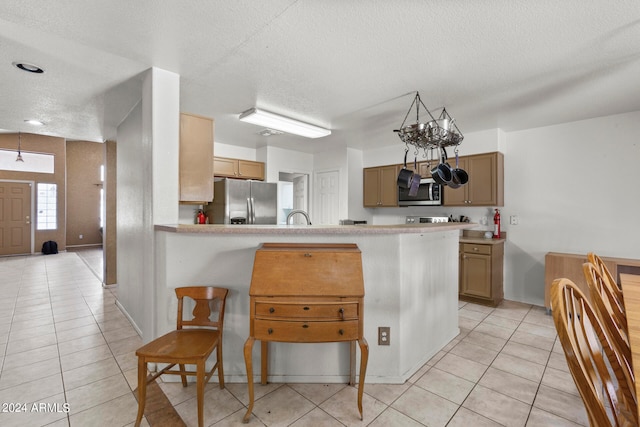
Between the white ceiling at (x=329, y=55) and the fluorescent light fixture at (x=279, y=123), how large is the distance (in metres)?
0.09

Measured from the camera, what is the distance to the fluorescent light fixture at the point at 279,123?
3297mm

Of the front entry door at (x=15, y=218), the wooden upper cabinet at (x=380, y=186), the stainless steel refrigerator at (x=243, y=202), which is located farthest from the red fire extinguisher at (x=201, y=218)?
the front entry door at (x=15, y=218)

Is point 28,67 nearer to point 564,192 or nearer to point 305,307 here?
point 305,307

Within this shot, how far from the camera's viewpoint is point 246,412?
1785 millimetres

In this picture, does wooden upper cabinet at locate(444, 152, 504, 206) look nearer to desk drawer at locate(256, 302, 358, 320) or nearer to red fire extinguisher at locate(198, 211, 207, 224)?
desk drawer at locate(256, 302, 358, 320)

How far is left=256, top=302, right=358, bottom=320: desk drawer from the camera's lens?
67.1 inches

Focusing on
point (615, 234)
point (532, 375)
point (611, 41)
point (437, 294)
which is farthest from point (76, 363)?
point (615, 234)

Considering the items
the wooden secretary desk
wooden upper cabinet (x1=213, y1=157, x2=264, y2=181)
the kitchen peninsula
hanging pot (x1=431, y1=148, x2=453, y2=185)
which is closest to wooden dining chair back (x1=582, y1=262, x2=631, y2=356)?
the kitchen peninsula

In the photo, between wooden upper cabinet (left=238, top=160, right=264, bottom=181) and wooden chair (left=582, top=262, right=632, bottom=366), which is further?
wooden upper cabinet (left=238, top=160, right=264, bottom=181)

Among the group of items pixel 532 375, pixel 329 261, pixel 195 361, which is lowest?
pixel 532 375

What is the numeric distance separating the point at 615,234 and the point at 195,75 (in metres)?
4.92

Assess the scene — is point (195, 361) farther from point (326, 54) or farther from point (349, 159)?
point (349, 159)

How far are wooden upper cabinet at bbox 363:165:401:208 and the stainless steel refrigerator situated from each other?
1738 millimetres

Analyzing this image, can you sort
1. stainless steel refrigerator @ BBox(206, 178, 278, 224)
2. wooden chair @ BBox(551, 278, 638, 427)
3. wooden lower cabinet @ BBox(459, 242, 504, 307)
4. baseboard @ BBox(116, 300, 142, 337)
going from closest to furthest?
1. wooden chair @ BBox(551, 278, 638, 427)
2. baseboard @ BBox(116, 300, 142, 337)
3. wooden lower cabinet @ BBox(459, 242, 504, 307)
4. stainless steel refrigerator @ BBox(206, 178, 278, 224)
